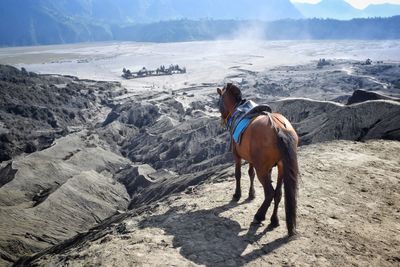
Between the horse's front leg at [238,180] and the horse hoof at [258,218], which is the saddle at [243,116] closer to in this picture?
the horse's front leg at [238,180]

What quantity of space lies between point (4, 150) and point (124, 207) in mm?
12810

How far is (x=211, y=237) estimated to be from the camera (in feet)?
17.2

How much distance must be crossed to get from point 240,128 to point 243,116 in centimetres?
20


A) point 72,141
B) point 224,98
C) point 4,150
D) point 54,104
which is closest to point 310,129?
point 224,98

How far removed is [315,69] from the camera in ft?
239

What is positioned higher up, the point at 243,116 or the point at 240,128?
the point at 243,116

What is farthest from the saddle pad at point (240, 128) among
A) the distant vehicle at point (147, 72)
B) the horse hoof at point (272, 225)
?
the distant vehicle at point (147, 72)

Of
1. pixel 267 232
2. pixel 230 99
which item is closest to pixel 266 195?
pixel 267 232

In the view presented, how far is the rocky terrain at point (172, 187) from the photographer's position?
502cm

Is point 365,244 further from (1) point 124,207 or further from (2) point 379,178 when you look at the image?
(1) point 124,207

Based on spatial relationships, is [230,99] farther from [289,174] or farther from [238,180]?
[289,174]

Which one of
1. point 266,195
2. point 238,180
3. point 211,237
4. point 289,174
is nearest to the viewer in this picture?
point 289,174

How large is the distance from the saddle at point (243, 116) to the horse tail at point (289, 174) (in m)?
0.78

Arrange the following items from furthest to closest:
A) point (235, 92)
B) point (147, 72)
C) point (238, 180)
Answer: point (147, 72), point (235, 92), point (238, 180)
